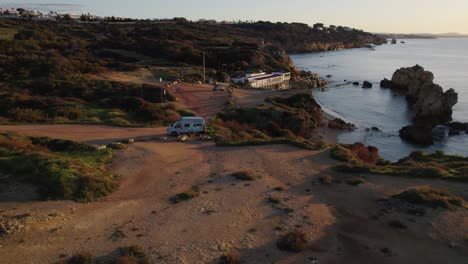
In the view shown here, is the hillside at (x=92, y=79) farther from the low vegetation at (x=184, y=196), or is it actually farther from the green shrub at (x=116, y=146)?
the low vegetation at (x=184, y=196)

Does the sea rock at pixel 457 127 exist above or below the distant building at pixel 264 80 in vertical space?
below

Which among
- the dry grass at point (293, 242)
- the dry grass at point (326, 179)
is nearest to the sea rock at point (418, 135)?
the dry grass at point (326, 179)

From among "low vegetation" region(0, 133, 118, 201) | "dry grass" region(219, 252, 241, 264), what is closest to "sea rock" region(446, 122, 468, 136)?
"low vegetation" region(0, 133, 118, 201)

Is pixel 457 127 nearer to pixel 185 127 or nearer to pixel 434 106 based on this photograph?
pixel 434 106

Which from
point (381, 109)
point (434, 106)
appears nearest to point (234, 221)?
point (434, 106)

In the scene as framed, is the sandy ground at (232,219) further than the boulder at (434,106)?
No

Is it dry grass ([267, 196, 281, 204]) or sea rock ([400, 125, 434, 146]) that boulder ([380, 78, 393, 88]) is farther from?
dry grass ([267, 196, 281, 204])

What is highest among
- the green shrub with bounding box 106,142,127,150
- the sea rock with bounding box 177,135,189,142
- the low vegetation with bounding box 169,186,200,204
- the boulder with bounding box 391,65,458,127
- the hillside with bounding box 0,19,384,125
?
the hillside with bounding box 0,19,384,125

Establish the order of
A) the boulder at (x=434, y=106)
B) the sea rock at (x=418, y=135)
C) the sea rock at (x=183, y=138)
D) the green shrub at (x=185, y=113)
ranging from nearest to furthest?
the sea rock at (x=183, y=138)
the green shrub at (x=185, y=113)
the sea rock at (x=418, y=135)
the boulder at (x=434, y=106)
